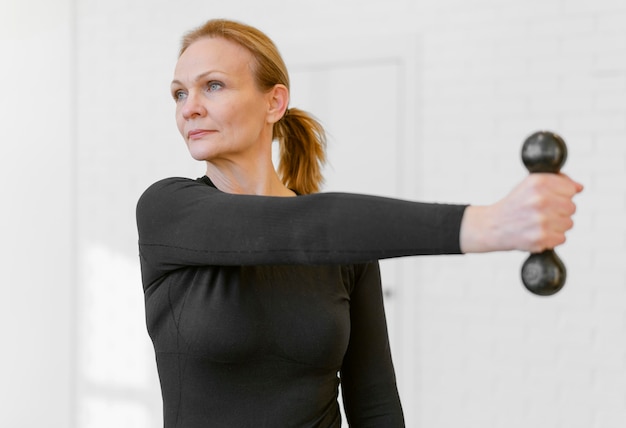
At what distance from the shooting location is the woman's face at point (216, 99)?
1174mm

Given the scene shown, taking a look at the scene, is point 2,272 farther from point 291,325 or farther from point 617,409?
point 291,325

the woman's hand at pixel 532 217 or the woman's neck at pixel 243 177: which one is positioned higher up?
the woman's neck at pixel 243 177

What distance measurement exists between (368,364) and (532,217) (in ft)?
2.11

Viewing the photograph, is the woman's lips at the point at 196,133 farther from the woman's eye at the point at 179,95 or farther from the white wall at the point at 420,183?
the white wall at the point at 420,183

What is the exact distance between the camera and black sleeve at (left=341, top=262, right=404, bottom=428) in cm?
129

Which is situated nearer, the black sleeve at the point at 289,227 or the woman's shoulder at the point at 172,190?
the black sleeve at the point at 289,227

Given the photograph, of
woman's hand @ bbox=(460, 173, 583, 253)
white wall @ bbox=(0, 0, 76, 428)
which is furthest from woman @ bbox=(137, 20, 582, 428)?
white wall @ bbox=(0, 0, 76, 428)

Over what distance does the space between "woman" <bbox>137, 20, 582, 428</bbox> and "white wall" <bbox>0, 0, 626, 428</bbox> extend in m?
1.83

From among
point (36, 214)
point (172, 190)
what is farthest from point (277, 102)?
point (36, 214)

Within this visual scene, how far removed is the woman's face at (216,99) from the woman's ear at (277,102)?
0.21 ft

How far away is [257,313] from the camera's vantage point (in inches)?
43.6

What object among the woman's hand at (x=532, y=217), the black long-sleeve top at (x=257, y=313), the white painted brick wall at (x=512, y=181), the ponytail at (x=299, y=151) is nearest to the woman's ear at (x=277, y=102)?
the ponytail at (x=299, y=151)

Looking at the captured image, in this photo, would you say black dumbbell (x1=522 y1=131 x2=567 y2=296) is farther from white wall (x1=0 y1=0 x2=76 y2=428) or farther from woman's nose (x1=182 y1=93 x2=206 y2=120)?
white wall (x1=0 y1=0 x2=76 y2=428)

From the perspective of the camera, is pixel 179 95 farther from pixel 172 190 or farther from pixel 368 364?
pixel 368 364
